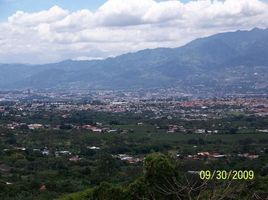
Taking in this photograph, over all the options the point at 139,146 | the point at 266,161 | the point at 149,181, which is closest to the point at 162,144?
the point at 139,146

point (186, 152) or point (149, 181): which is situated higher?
point (149, 181)

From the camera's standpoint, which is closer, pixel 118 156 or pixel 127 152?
pixel 118 156

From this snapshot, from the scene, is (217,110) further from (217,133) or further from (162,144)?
(162,144)

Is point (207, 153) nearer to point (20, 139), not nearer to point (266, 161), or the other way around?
point (266, 161)

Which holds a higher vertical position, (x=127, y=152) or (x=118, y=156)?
(x=118, y=156)

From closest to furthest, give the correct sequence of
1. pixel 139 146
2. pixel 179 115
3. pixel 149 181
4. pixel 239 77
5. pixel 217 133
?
pixel 149 181 < pixel 139 146 < pixel 217 133 < pixel 179 115 < pixel 239 77

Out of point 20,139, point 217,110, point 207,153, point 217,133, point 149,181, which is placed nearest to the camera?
point 149,181

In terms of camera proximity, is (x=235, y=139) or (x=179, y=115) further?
(x=179, y=115)

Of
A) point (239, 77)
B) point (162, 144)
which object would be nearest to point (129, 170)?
point (162, 144)
